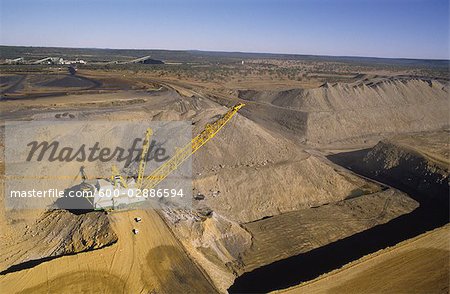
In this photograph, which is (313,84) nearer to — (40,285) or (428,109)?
(428,109)

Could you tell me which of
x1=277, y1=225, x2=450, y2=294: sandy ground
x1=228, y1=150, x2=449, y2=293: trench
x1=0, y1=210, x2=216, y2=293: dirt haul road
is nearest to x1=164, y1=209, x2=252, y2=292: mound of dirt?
x1=228, y1=150, x2=449, y2=293: trench

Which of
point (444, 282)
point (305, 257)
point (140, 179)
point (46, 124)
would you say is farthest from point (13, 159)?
point (444, 282)

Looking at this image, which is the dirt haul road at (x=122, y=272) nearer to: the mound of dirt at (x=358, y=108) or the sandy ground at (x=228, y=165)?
the sandy ground at (x=228, y=165)

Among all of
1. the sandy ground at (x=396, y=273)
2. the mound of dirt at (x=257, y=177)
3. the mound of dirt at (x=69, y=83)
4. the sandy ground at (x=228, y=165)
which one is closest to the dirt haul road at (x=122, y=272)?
the sandy ground at (x=228, y=165)

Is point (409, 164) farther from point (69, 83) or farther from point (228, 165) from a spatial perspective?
point (69, 83)

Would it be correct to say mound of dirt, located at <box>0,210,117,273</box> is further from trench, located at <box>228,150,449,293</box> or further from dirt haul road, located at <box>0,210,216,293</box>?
trench, located at <box>228,150,449,293</box>
